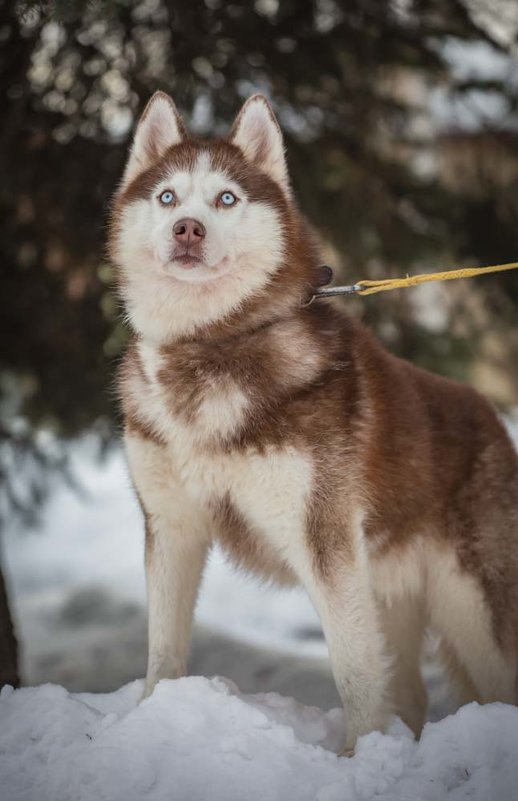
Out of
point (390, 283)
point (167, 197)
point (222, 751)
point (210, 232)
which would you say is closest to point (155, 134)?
point (167, 197)

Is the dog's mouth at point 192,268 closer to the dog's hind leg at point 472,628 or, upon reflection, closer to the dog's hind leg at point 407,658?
the dog's hind leg at point 472,628

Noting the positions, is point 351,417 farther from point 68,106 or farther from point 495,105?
point 495,105

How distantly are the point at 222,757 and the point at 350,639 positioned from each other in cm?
60

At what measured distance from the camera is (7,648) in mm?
3719

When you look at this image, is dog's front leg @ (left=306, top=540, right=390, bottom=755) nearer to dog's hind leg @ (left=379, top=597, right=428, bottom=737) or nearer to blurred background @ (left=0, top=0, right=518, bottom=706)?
dog's hind leg @ (left=379, top=597, right=428, bottom=737)

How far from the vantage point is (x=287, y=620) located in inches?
266

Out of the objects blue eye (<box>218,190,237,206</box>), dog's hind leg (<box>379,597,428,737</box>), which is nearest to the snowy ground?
dog's hind leg (<box>379,597,428,737</box>)

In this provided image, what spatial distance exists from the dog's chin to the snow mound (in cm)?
134

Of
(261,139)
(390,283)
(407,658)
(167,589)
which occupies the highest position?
(261,139)

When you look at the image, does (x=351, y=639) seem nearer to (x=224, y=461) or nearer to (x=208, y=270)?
(x=224, y=461)

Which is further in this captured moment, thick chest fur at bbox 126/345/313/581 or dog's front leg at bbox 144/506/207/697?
dog's front leg at bbox 144/506/207/697

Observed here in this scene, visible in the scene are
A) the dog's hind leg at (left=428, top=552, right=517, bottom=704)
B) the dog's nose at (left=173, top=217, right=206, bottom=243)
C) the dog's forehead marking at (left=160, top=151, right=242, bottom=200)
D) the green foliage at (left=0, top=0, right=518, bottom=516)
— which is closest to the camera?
the dog's nose at (left=173, top=217, right=206, bottom=243)

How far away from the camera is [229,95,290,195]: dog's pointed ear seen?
10.5 ft

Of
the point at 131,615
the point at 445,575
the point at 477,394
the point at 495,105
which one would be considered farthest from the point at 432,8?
Answer: the point at 131,615
